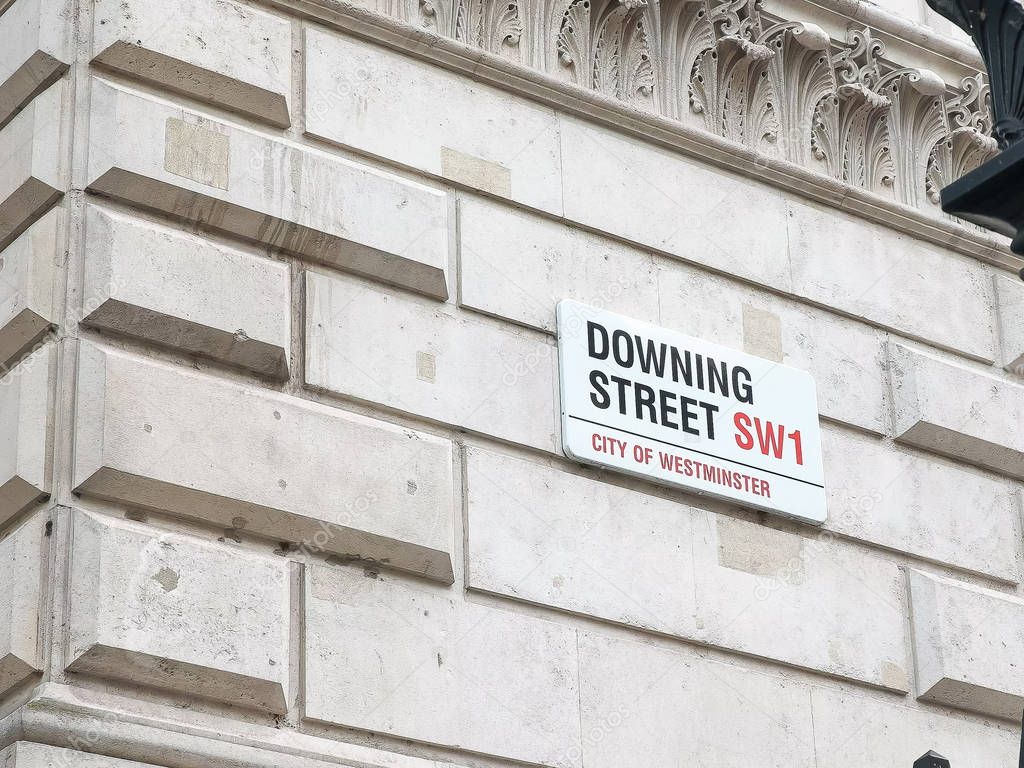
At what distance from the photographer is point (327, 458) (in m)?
9.40

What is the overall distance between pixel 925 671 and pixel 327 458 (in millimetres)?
3477

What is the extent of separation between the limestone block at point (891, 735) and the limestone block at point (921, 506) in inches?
34.2

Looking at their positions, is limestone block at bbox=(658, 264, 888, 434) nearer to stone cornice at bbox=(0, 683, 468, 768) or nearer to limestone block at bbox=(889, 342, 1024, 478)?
limestone block at bbox=(889, 342, 1024, 478)

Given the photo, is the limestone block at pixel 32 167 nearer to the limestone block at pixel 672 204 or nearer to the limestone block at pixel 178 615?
the limestone block at pixel 178 615

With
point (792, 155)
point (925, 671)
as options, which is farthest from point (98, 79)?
point (925, 671)

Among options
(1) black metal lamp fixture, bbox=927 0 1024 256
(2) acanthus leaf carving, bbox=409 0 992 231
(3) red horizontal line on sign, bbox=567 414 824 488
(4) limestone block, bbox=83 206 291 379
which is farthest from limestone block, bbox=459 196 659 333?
(1) black metal lamp fixture, bbox=927 0 1024 256

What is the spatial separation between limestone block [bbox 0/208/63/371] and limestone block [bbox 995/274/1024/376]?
5675 millimetres

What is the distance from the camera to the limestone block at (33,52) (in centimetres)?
967

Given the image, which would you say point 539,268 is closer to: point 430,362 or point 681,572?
point 430,362

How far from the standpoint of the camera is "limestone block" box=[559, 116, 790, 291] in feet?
36.2

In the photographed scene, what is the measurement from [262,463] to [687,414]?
238 centimetres

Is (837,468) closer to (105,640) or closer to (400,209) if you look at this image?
(400,209)

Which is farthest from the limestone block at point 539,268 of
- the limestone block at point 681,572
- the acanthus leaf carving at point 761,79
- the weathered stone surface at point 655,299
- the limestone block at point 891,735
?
the limestone block at point 891,735

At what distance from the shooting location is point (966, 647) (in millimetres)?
11219
